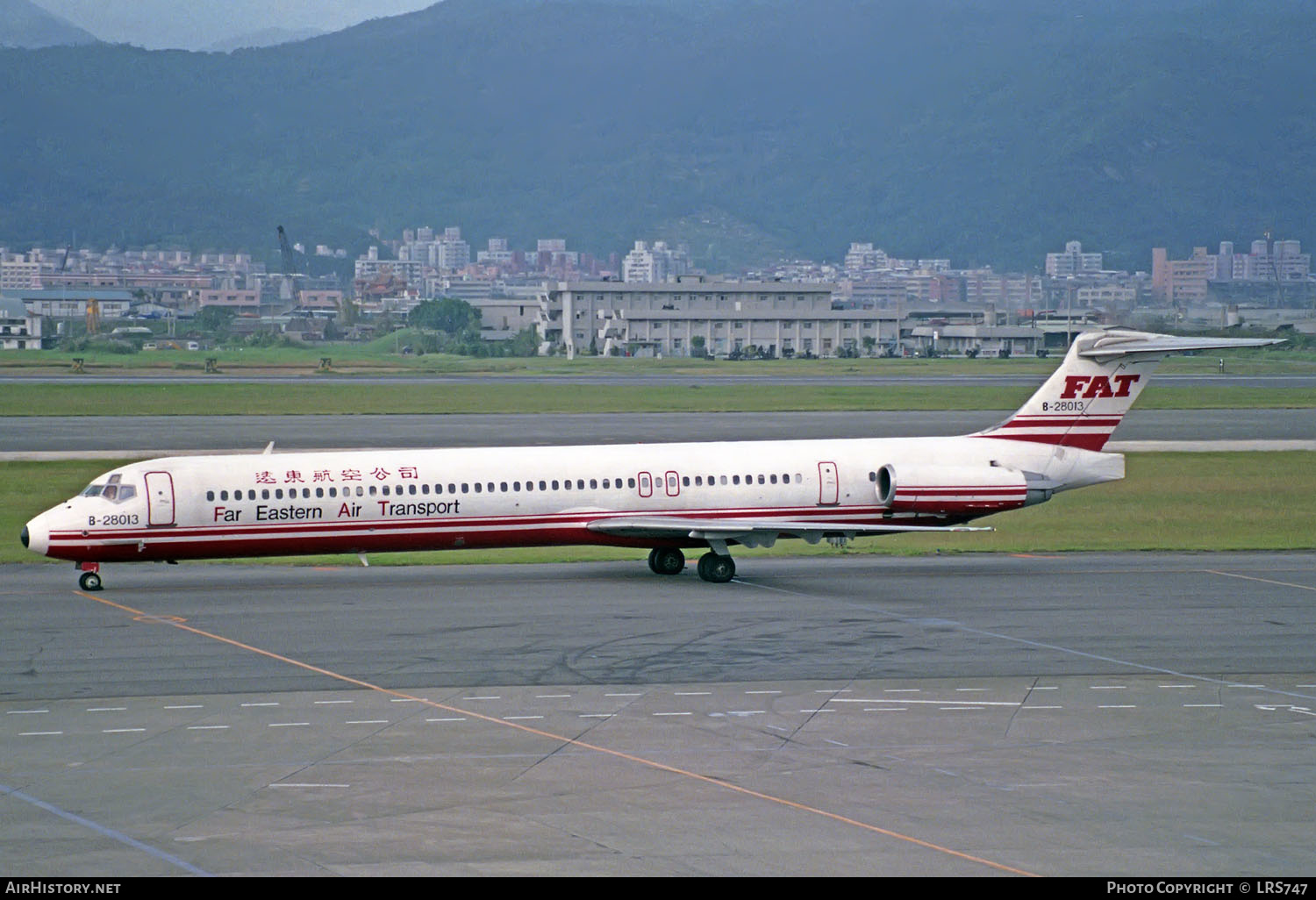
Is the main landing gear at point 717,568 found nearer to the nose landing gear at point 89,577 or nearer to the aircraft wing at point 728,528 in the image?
the aircraft wing at point 728,528

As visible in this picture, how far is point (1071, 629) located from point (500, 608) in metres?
11.6

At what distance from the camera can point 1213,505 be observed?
5147 centimetres

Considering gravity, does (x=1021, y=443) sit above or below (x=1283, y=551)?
above

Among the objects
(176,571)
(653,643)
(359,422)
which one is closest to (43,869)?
(653,643)

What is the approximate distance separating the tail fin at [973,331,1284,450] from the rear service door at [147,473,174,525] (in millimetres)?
20160

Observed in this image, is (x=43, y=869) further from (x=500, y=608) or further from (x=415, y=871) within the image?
(x=500, y=608)

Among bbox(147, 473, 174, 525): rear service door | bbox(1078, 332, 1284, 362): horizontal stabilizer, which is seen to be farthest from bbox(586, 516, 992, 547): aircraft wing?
bbox(147, 473, 174, 525): rear service door

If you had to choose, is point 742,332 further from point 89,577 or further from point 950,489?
point 89,577

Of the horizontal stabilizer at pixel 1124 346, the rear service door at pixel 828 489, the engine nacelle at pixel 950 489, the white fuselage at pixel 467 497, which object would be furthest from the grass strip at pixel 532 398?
the rear service door at pixel 828 489

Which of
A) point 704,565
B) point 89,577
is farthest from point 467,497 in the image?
Answer: point 89,577

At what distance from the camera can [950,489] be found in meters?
39.0

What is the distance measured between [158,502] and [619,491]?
1050cm

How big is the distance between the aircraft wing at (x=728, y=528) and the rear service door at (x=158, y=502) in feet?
31.1

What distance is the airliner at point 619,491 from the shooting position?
3553 centimetres
